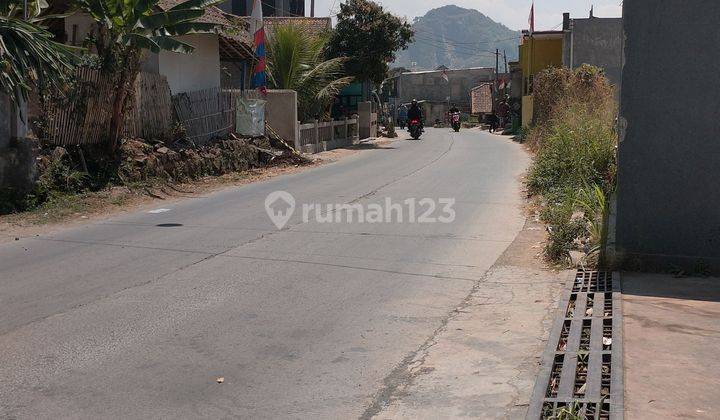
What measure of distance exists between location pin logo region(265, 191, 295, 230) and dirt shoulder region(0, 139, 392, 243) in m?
2.04

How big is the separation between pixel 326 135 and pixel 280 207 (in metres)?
18.1

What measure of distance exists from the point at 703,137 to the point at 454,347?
12.4 feet

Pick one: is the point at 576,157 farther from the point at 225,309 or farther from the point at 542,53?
the point at 542,53

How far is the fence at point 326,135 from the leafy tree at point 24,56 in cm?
1428

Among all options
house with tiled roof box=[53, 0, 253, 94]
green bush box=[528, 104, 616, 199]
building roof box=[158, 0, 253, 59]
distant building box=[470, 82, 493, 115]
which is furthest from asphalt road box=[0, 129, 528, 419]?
distant building box=[470, 82, 493, 115]

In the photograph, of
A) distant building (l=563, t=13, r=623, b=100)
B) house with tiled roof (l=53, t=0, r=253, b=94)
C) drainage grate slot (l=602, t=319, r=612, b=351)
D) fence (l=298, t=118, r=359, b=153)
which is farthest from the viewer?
distant building (l=563, t=13, r=623, b=100)

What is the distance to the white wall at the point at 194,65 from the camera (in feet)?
74.6

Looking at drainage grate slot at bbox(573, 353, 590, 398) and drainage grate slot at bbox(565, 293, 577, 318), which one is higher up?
drainage grate slot at bbox(565, 293, 577, 318)

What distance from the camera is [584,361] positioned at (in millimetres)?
5988

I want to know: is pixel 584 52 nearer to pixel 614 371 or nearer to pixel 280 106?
pixel 280 106

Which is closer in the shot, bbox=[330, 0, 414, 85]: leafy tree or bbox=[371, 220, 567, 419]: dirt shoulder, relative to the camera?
bbox=[371, 220, 567, 419]: dirt shoulder

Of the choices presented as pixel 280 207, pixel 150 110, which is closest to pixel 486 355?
pixel 280 207

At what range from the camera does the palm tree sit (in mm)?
29361

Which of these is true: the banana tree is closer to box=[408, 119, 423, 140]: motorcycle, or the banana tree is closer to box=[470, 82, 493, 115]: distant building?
box=[408, 119, 423, 140]: motorcycle
